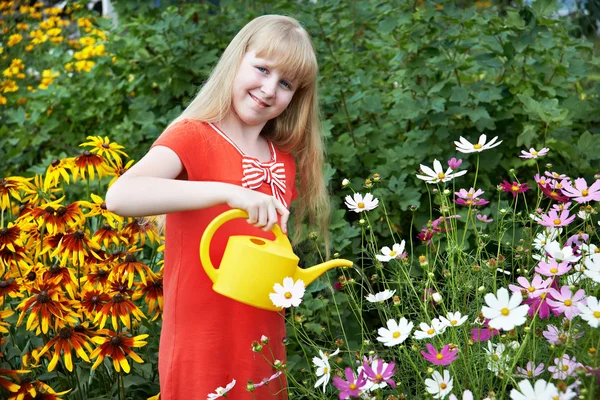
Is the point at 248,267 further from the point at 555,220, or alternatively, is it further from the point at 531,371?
the point at 555,220

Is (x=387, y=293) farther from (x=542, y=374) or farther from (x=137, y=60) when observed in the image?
(x=137, y=60)

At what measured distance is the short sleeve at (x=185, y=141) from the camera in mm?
1575


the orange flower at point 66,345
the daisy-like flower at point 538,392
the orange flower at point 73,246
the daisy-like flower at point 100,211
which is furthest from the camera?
the daisy-like flower at point 100,211

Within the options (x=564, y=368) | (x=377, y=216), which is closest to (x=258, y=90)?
(x=564, y=368)

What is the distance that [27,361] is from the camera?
196cm

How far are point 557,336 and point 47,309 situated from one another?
1.17 meters

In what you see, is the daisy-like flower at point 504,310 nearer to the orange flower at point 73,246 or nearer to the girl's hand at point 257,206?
the girl's hand at point 257,206

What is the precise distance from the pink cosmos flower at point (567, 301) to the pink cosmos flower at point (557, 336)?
0.13ft

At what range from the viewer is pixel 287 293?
132 cm

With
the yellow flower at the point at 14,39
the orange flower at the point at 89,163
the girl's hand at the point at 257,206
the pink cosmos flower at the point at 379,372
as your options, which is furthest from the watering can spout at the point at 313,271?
the yellow flower at the point at 14,39

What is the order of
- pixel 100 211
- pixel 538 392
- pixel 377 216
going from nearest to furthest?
pixel 538 392 < pixel 100 211 < pixel 377 216

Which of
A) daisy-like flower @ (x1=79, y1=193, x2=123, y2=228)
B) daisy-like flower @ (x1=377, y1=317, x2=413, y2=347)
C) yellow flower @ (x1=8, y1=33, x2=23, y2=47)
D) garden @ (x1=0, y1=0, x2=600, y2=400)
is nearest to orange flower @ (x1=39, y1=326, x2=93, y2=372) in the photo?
garden @ (x1=0, y1=0, x2=600, y2=400)

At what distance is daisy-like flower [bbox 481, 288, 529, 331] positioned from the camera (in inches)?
45.4

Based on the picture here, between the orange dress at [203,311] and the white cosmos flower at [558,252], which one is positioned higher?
the white cosmos flower at [558,252]
